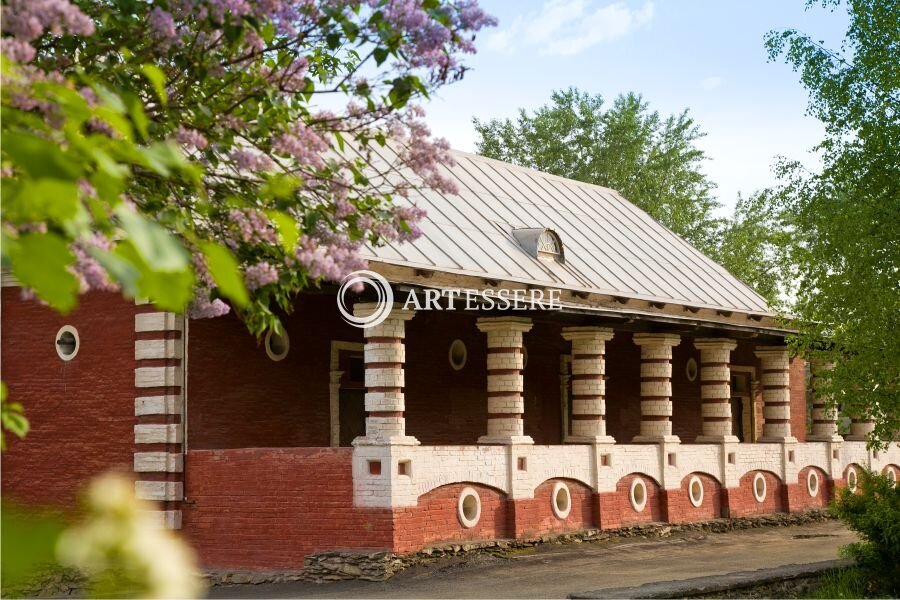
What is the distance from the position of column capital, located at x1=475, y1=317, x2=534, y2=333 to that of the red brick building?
0.03 metres

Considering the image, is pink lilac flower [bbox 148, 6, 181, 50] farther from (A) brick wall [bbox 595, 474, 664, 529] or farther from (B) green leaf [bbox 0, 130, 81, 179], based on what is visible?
(A) brick wall [bbox 595, 474, 664, 529]

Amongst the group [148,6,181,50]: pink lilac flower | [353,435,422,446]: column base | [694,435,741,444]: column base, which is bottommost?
[694,435,741,444]: column base

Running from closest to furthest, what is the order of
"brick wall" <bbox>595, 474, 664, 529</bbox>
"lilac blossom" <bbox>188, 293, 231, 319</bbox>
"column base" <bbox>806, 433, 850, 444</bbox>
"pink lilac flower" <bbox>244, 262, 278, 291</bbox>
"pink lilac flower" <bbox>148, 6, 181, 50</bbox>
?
1. "pink lilac flower" <bbox>148, 6, 181, 50</bbox>
2. "pink lilac flower" <bbox>244, 262, 278, 291</bbox>
3. "lilac blossom" <bbox>188, 293, 231, 319</bbox>
4. "brick wall" <bbox>595, 474, 664, 529</bbox>
5. "column base" <bbox>806, 433, 850, 444</bbox>

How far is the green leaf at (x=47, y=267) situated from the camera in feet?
7.74

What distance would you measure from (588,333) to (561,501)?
2.75m

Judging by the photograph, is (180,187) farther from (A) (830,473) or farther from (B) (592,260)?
(A) (830,473)

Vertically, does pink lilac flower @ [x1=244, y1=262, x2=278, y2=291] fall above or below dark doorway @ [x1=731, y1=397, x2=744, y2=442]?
above

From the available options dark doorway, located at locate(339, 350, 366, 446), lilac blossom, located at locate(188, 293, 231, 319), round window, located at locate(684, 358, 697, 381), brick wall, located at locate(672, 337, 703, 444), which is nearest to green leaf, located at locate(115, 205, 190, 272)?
lilac blossom, located at locate(188, 293, 231, 319)

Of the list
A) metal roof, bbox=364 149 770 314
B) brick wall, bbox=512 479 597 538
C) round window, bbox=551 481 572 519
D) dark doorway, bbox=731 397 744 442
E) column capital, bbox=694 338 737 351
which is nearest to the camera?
brick wall, bbox=512 479 597 538

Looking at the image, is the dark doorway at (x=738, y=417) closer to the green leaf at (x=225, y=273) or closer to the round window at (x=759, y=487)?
the round window at (x=759, y=487)

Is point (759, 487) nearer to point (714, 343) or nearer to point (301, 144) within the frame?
point (714, 343)

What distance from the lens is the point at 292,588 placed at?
1496 cm

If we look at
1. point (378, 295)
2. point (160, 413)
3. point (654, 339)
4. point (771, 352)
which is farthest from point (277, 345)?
point (771, 352)

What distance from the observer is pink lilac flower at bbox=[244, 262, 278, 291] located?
25.4ft
